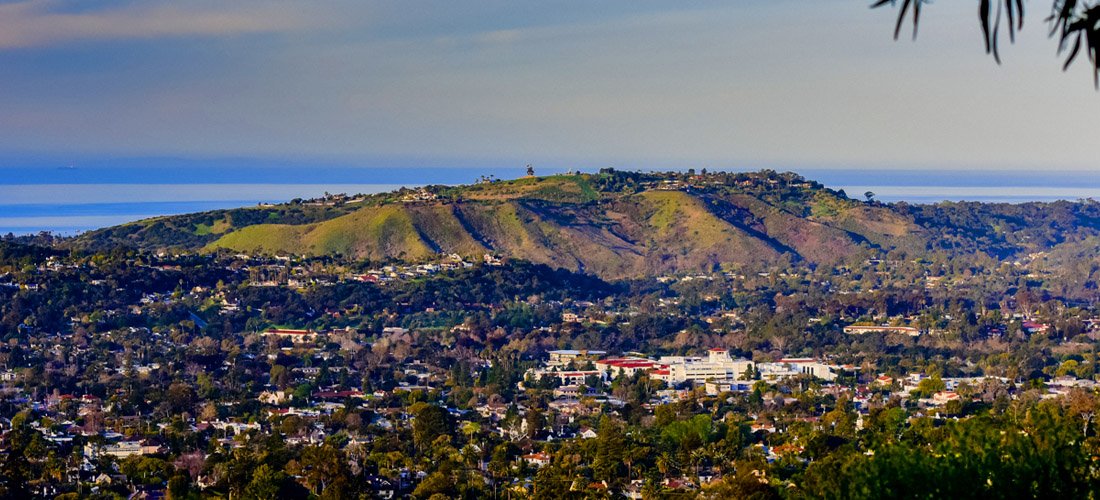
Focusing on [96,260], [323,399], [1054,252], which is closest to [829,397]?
[323,399]

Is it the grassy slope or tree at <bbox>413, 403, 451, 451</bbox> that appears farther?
the grassy slope

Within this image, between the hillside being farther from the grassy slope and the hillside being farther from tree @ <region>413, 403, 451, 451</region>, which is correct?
tree @ <region>413, 403, 451, 451</region>

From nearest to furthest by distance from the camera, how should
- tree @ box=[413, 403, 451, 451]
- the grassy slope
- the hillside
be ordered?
tree @ box=[413, 403, 451, 451] → the grassy slope → the hillside

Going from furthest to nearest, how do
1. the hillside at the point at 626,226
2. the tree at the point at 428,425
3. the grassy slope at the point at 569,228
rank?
the hillside at the point at 626,226 → the grassy slope at the point at 569,228 → the tree at the point at 428,425

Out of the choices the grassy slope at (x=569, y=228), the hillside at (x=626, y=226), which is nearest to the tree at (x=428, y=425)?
the grassy slope at (x=569, y=228)

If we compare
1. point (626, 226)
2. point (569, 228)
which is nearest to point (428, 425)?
point (569, 228)

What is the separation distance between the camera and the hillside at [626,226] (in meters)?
116

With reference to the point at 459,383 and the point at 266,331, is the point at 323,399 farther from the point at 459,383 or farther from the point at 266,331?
the point at 266,331

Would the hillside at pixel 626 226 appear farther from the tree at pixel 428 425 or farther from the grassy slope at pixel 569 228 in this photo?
the tree at pixel 428 425

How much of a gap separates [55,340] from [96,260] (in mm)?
15818

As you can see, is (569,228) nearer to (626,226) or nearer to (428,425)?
(626,226)

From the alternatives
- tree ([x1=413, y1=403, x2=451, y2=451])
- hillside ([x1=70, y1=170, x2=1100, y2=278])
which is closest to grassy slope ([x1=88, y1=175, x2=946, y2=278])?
hillside ([x1=70, y1=170, x2=1100, y2=278])

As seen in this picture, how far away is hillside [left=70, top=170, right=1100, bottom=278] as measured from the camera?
116 m

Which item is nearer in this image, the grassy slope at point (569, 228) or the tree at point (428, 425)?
the tree at point (428, 425)
